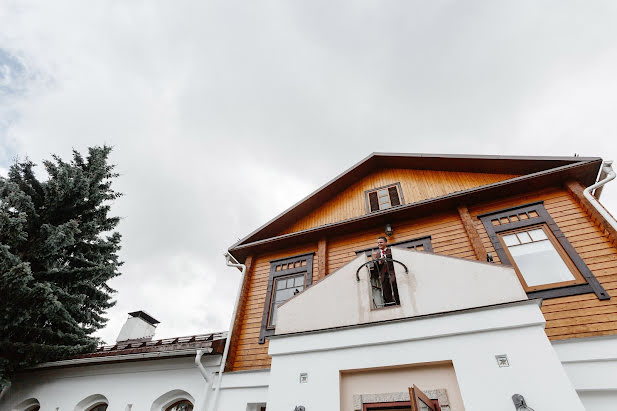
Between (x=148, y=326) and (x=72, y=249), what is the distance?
634 centimetres

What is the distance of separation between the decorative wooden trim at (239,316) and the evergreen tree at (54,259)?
17.9 feet

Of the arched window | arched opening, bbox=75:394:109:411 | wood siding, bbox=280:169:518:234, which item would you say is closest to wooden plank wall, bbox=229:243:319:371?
wood siding, bbox=280:169:518:234

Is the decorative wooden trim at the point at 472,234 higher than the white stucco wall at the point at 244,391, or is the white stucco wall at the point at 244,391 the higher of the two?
the decorative wooden trim at the point at 472,234

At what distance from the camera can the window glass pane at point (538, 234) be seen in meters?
6.22

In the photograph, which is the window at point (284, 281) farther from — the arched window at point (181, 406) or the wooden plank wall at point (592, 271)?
the wooden plank wall at point (592, 271)

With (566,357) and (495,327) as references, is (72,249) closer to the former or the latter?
(495,327)

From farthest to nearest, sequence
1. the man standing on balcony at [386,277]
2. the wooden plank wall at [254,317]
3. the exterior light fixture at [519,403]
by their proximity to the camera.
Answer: the wooden plank wall at [254,317] → the man standing on balcony at [386,277] → the exterior light fixture at [519,403]

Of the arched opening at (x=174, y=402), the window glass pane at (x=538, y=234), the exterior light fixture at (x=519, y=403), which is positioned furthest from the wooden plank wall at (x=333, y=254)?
the exterior light fixture at (x=519, y=403)

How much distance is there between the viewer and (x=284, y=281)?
334 inches

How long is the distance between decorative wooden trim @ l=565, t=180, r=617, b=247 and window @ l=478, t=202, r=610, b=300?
591mm

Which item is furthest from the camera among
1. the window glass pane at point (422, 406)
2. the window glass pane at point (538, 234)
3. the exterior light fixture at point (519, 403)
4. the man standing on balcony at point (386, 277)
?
the window glass pane at point (538, 234)

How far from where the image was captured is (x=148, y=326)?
14.9m

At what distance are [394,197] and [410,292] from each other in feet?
15.4

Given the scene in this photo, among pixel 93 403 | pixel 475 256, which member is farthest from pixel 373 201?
pixel 93 403
